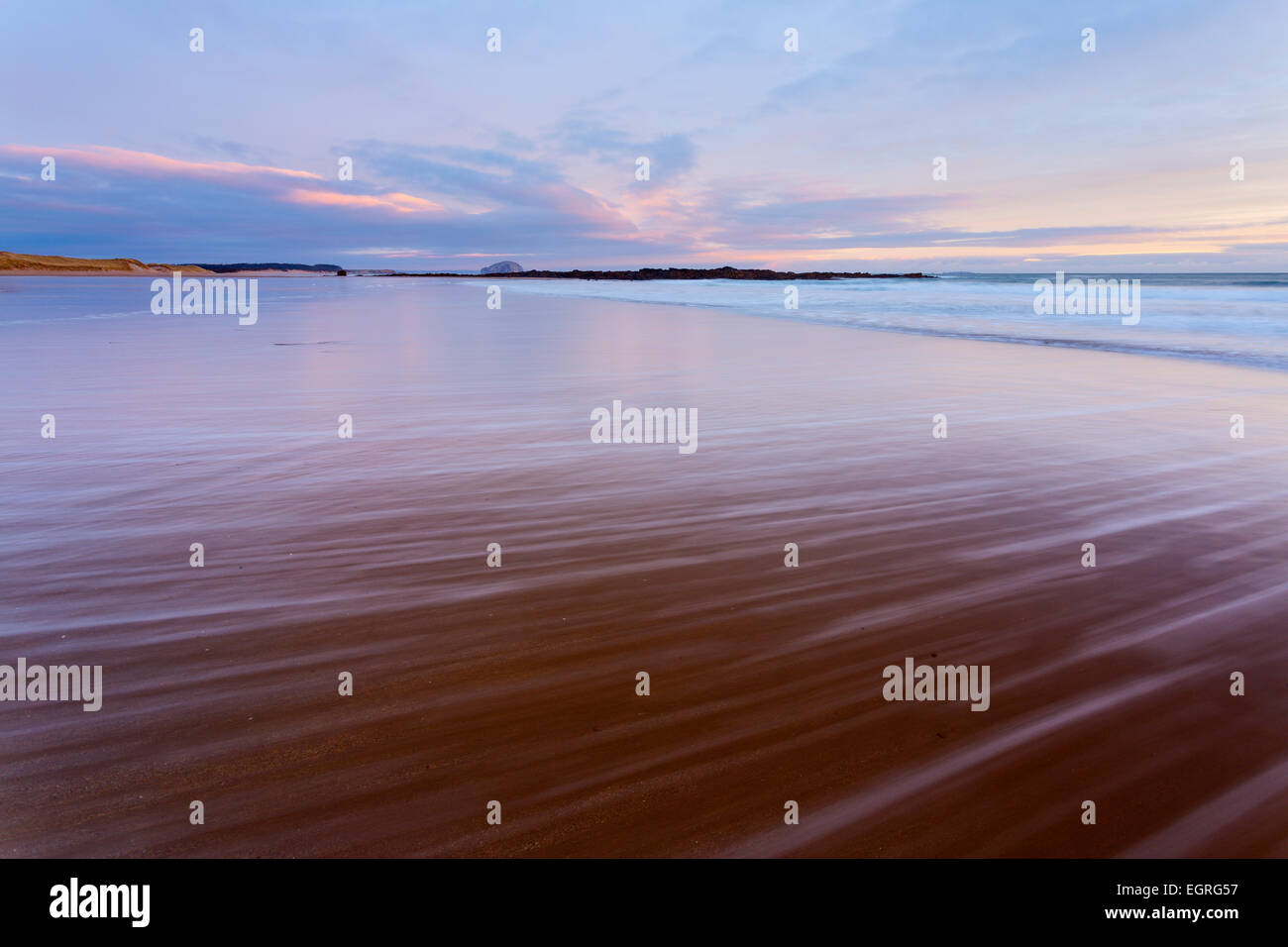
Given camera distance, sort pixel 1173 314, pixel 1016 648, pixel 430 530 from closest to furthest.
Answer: pixel 1016 648
pixel 430 530
pixel 1173 314

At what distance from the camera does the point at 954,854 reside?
250 centimetres

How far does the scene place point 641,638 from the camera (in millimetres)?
3812

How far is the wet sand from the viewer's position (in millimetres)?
2619

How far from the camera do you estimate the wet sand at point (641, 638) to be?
2.62 metres
